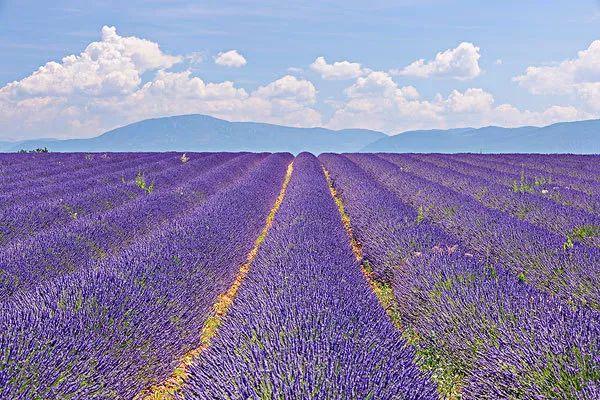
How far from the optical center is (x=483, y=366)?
2740 millimetres

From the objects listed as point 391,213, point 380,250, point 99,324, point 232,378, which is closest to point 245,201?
point 391,213

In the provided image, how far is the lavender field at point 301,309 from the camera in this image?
2.21 meters

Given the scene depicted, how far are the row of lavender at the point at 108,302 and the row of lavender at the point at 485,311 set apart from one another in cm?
156

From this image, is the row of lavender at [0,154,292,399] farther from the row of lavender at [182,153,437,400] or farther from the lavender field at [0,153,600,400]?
the row of lavender at [182,153,437,400]

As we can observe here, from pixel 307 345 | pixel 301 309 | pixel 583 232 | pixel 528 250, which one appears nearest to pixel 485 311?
pixel 301 309

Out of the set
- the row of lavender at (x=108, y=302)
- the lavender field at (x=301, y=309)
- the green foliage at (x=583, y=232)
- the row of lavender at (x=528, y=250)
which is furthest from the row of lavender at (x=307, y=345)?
the green foliage at (x=583, y=232)

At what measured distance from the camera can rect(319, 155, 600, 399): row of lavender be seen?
94.3 inches

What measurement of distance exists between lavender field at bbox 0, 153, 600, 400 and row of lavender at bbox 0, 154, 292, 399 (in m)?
0.01

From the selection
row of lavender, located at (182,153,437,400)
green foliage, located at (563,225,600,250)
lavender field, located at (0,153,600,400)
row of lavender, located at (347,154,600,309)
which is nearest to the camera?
row of lavender, located at (182,153,437,400)

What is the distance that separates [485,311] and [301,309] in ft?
3.75

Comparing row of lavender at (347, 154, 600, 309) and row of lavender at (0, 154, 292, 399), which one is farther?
row of lavender at (347, 154, 600, 309)

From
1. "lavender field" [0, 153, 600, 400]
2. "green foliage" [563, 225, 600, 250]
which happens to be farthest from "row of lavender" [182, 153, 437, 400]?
"green foliage" [563, 225, 600, 250]

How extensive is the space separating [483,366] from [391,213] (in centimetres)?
422

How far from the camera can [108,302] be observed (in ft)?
10.0
